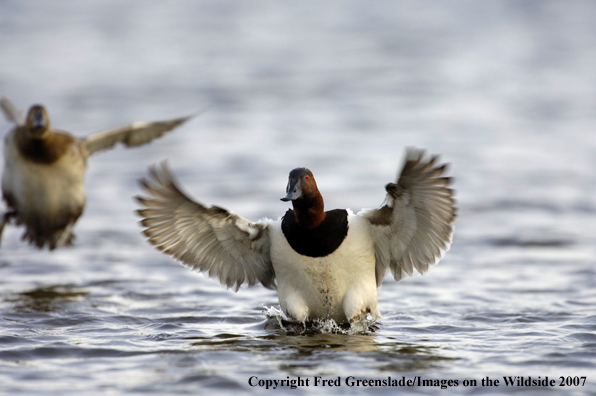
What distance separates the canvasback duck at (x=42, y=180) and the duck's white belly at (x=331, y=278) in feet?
10.6

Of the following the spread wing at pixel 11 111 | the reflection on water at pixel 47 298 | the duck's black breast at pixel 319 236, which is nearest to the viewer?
the duck's black breast at pixel 319 236

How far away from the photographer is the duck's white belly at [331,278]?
6340 mm

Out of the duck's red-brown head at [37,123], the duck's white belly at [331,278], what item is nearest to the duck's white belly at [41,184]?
the duck's red-brown head at [37,123]

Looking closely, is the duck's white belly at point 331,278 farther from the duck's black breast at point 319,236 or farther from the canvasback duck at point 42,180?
the canvasback duck at point 42,180

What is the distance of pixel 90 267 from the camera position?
9.06 m

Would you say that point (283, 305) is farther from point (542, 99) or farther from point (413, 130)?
point (542, 99)

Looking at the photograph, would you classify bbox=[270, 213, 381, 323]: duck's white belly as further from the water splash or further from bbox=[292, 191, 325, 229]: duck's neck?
bbox=[292, 191, 325, 229]: duck's neck

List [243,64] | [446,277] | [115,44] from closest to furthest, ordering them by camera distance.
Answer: [446,277] < [243,64] < [115,44]

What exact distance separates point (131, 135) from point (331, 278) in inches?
166

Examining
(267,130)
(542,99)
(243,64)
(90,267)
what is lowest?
(90,267)

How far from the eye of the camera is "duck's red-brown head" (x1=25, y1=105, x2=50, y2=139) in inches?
333

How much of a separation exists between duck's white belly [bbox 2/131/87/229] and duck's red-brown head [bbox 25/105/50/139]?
0.28 metres

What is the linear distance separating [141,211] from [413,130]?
11.0 meters

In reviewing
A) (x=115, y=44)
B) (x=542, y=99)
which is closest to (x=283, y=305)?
(x=542, y=99)
